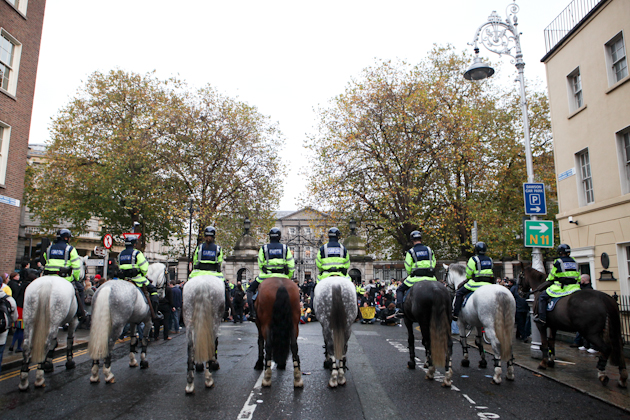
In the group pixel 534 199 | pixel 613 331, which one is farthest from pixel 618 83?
pixel 613 331

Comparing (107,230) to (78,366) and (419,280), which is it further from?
(419,280)

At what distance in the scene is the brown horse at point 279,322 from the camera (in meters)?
6.61

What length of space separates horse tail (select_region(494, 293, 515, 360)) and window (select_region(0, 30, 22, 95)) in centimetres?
1777

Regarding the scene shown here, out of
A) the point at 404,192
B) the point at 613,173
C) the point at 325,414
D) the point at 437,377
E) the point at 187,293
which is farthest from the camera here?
the point at 404,192

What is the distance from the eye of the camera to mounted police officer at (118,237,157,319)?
8.05 meters

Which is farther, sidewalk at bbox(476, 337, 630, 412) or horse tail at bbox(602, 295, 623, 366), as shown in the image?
horse tail at bbox(602, 295, 623, 366)

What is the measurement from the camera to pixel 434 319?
24.2 feet

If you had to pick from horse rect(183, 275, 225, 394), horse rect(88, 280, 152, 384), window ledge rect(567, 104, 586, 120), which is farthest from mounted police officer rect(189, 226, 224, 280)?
window ledge rect(567, 104, 586, 120)

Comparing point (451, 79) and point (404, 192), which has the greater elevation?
point (451, 79)

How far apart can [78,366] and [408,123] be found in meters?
20.4

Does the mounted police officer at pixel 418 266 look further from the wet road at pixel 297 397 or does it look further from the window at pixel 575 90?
the window at pixel 575 90

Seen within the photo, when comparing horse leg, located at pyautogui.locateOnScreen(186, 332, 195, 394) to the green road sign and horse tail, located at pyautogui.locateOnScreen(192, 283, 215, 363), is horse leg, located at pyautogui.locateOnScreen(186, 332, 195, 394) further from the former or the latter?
the green road sign

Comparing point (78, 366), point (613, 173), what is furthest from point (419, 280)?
point (613, 173)

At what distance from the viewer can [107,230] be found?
1156 inches
